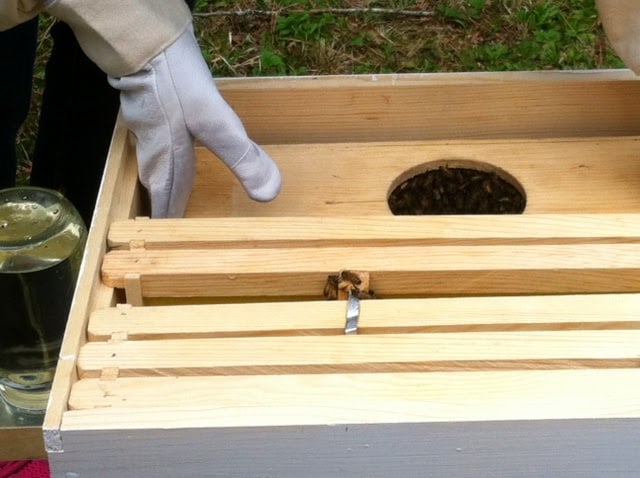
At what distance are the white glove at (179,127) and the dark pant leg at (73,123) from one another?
44cm

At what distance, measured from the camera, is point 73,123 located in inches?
67.0

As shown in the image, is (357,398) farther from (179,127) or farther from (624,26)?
(624,26)

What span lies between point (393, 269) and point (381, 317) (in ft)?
0.27

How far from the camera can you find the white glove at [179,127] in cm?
120

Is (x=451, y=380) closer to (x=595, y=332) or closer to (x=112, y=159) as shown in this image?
(x=595, y=332)

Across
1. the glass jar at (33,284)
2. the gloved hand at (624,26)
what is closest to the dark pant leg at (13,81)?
the glass jar at (33,284)

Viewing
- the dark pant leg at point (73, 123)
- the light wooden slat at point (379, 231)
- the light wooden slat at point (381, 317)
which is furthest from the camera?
the dark pant leg at point (73, 123)

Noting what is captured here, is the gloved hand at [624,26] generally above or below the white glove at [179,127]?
above

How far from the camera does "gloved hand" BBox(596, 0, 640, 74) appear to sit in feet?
4.34

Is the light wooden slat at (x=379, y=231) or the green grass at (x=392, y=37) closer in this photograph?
the light wooden slat at (x=379, y=231)

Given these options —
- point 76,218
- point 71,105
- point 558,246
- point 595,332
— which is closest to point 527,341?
point 595,332

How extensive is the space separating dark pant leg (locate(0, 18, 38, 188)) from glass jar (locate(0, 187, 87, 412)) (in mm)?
446

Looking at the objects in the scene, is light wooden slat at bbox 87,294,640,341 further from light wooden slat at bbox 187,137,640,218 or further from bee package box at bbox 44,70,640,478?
light wooden slat at bbox 187,137,640,218

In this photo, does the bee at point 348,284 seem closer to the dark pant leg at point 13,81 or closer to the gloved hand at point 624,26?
the gloved hand at point 624,26
